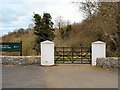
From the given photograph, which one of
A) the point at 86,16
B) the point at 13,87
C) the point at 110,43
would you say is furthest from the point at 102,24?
the point at 13,87

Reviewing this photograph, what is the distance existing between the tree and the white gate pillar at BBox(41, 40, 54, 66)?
437 inches

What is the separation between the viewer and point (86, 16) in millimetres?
29344

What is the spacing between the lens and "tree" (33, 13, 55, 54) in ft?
99.2

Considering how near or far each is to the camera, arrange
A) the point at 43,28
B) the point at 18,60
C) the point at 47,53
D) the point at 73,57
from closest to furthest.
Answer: the point at 47,53 < the point at 18,60 < the point at 73,57 < the point at 43,28

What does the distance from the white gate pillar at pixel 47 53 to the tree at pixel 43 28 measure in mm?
11089

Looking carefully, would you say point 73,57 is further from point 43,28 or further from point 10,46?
point 43,28

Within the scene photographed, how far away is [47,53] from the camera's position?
59.6 feet

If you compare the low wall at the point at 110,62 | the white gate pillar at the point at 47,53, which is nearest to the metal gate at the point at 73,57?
the white gate pillar at the point at 47,53

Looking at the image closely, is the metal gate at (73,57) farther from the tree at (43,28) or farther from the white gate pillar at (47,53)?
the tree at (43,28)

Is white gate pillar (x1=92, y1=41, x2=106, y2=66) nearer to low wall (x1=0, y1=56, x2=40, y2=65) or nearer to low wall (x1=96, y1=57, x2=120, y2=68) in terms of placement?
low wall (x1=96, y1=57, x2=120, y2=68)

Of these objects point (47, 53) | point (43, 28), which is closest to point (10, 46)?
point (47, 53)

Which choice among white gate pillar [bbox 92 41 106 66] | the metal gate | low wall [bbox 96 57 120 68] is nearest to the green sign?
the metal gate

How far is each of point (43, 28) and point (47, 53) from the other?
42.0 ft

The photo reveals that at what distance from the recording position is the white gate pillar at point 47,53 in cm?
1803
